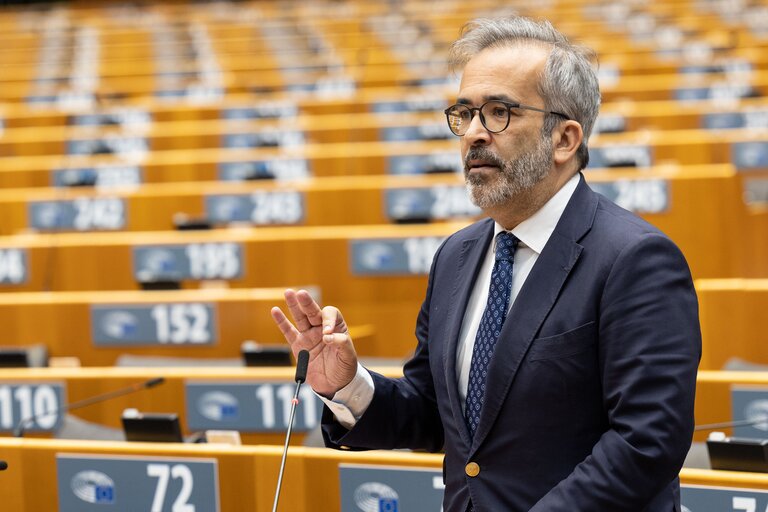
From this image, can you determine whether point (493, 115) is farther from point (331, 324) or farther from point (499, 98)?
point (331, 324)

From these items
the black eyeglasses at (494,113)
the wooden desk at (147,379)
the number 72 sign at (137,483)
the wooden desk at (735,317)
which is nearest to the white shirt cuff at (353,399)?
the black eyeglasses at (494,113)

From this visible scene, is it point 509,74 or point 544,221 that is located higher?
point 509,74

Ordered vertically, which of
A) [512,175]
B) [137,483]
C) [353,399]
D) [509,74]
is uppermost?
[509,74]

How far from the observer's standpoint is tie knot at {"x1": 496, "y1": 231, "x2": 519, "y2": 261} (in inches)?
50.0

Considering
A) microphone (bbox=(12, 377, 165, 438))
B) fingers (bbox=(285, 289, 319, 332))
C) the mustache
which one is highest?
the mustache

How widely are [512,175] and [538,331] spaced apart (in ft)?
0.59

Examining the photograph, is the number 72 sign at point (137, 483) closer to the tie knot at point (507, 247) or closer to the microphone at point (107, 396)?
the microphone at point (107, 396)

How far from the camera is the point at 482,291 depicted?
4.31ft

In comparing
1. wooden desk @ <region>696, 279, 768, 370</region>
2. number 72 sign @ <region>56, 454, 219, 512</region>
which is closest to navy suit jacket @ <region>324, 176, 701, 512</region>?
number 72 sign @ <region>56, 454, 219, 512</region>

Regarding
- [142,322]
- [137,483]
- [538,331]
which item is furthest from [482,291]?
[142,322]

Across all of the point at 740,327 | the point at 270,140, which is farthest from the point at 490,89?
the point at 270,140

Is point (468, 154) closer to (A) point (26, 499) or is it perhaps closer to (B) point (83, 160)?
(A) point (26, 499)

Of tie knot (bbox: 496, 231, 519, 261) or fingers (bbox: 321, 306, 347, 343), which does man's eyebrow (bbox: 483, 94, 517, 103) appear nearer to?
tie knot (bbox: 496, 231, 519, 261)

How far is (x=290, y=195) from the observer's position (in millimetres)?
4297
